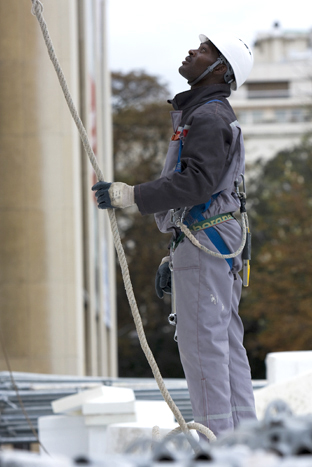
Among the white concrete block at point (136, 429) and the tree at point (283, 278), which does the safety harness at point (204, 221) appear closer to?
the white concrete block at point (136, 429)

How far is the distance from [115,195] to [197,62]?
670 mm

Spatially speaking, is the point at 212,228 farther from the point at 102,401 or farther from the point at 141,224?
the point at 141,224

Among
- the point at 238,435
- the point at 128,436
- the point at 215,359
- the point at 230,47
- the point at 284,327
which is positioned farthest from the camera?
the point at 284,327

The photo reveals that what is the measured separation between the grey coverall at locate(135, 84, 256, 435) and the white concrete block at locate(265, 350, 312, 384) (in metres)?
2.85

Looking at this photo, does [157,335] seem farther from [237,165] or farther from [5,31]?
[237,165]

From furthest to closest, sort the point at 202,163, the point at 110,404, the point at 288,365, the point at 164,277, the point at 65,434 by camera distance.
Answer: the point at 288,365, the point at 65,434, the point at 110,404, the point at 164,277, the point at 202,163

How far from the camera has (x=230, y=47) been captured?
312cm

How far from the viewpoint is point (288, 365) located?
594 cm

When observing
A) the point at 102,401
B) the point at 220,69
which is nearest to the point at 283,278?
the point at 102,401

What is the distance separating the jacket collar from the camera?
10.1ft

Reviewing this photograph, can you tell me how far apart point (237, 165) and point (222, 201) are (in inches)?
6.0

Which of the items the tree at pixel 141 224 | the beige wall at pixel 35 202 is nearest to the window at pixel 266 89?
the tree at pixel 141 224

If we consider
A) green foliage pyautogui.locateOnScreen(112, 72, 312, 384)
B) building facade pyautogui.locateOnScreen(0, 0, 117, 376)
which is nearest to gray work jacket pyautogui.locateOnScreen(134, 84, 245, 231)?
building facade pyautogui.locateOnScreen(0, 0, 117, 376)

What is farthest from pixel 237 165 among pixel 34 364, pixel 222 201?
pixel 34 364
